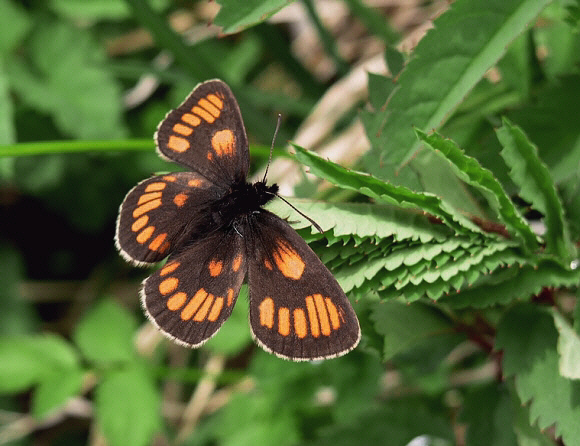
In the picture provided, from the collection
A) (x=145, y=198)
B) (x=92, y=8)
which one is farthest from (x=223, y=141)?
(x=92, y=8)

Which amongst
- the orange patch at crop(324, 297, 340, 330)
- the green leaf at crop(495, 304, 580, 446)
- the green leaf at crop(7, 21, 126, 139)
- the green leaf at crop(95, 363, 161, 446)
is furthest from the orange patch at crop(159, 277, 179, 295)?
the green leaf at crop(7, 21, 126, 139)

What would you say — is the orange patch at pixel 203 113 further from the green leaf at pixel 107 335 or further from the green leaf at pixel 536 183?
the green leaf at pixel 107 335

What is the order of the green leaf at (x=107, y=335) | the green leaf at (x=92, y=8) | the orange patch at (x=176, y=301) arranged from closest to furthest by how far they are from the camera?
the orange patch at (x=176, y=301)
the green leaf at (x=107, y=335)
the green leaf at (x=92, y=8)

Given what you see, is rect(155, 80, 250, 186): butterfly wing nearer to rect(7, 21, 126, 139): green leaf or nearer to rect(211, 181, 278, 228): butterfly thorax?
rect(211, 181, 278, 228): butterfly thorax

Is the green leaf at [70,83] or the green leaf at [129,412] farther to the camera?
the green leaf at [70,83]

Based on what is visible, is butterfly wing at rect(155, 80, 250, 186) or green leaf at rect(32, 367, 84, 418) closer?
butterfly wing at rect(155, 80, 250, 186)

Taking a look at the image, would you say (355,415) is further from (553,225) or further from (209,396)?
(209,396)

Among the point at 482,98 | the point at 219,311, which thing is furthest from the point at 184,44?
the point at 219,311

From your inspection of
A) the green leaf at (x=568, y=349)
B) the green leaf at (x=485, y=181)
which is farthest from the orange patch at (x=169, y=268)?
the green leaf at (x=568, y=349)

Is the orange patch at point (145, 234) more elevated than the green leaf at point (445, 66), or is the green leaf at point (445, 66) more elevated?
the orange patch at point (145, 234)
